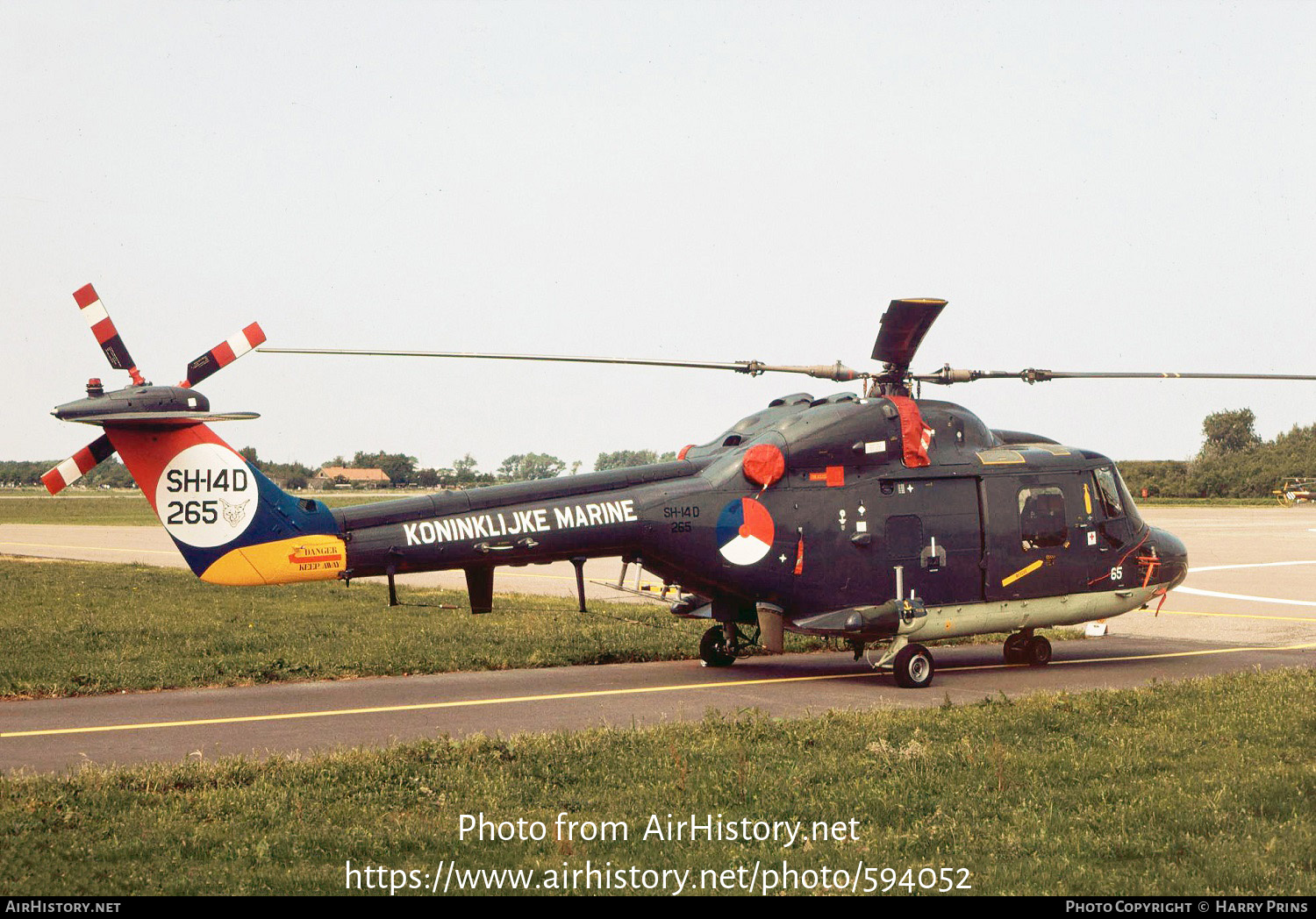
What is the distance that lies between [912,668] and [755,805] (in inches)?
270

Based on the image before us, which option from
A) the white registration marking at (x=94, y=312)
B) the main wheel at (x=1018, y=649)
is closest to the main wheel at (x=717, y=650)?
the main wheel at (x=1018, y=649)

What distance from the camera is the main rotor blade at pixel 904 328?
1340 cm

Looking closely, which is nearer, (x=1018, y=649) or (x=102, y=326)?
(x=102, y=326)

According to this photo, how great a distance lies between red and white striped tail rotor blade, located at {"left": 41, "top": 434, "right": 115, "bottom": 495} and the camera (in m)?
11.4

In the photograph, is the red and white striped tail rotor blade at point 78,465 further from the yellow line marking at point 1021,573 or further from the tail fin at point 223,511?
the yellow line marking at point 1021,573

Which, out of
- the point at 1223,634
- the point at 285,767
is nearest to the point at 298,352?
the point at 285,767

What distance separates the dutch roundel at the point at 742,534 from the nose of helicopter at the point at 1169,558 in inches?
270

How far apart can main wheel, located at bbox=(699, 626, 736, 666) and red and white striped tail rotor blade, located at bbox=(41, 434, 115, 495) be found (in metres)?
8.56

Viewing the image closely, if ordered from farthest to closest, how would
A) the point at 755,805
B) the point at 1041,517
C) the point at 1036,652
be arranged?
1. the point at 1036,652
2. the point at 1041,517
3. the point at 755,805

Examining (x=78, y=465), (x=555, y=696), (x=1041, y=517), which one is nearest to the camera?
(x=78, y=465)

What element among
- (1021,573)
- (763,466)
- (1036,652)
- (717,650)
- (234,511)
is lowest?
(1036,652)

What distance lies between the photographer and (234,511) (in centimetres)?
1279

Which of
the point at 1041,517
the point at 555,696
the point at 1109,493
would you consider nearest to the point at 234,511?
the point at 555,696

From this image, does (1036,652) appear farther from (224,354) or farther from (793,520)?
(224,354)
